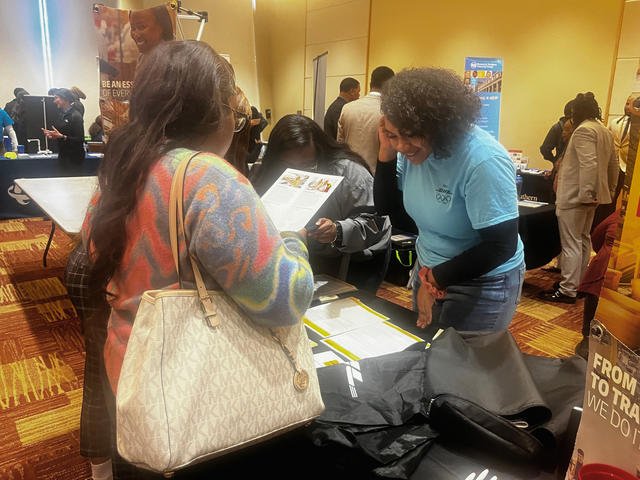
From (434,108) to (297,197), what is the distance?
45cm

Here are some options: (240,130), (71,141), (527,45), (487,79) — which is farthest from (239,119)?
(527,45)

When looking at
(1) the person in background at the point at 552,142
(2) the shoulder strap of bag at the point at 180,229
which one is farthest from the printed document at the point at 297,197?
(1) the person in background at the point at 552,142

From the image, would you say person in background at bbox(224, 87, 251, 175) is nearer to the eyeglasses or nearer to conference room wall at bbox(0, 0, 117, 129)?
the eyeglasses

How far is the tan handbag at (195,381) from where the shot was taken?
2.37 ft

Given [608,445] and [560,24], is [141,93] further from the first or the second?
[560,24]

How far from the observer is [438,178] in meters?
1.40

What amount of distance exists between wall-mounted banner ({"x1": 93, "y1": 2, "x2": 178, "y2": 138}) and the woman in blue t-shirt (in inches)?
86.6

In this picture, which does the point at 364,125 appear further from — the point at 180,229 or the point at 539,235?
the point at 180,229

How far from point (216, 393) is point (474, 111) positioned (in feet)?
3.31

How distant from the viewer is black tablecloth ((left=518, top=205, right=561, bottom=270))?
394cm

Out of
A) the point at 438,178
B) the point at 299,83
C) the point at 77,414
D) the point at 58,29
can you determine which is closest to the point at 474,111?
the point at 438,178

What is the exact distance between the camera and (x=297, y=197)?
1461mm

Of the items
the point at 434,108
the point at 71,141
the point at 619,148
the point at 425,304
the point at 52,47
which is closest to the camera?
the point at 434,108

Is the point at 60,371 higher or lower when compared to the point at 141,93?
lower
